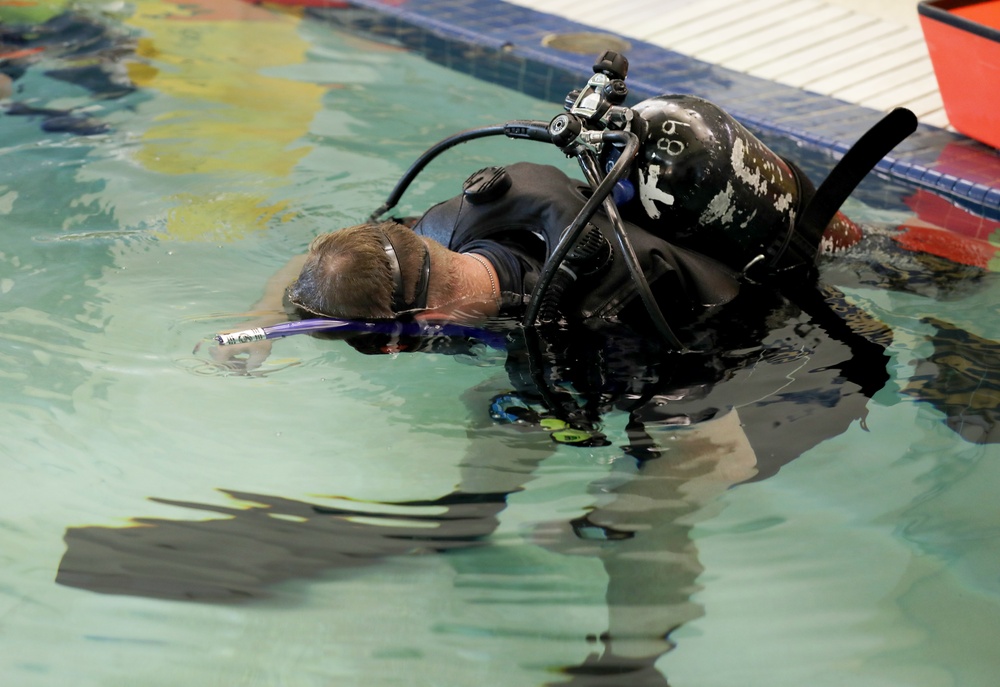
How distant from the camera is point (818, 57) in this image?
13.7 feet

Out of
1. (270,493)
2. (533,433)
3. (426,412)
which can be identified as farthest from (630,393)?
(270,493)

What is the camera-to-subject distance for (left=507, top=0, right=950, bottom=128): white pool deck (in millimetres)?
3918

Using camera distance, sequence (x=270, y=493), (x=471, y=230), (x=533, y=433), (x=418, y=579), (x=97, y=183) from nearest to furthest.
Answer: (x=418, y=579) → (x=270, y=493) → (x=533, y=433) → (x=471, y=230) → (x=97, y=183)

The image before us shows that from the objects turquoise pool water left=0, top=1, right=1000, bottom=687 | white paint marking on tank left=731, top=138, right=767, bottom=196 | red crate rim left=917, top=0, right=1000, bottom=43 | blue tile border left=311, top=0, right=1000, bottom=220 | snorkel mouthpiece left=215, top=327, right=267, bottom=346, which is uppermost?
red crate rim left=917, top=0, right=1000, bottom=43

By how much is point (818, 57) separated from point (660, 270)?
273 centimetres

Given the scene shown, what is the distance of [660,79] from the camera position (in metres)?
3.93

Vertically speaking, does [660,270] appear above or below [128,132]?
above

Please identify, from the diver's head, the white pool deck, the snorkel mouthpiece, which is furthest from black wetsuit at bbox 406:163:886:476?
the white pool deck

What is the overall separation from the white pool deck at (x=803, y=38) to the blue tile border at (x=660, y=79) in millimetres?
105

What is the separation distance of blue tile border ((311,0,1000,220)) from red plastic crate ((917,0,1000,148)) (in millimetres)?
90

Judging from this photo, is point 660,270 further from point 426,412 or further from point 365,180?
point 365,180

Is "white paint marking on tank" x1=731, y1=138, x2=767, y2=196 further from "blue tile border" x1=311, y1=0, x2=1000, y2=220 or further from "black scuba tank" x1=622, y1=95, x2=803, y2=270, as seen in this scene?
"blue tile border" x1=311, y1=0, x2=1000, y2=220

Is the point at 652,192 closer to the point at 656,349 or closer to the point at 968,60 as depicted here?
the point at 656,349

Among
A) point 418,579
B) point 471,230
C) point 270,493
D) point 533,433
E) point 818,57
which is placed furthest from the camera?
point 818,57
